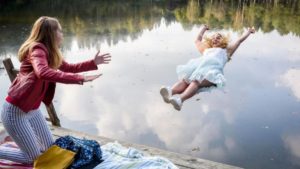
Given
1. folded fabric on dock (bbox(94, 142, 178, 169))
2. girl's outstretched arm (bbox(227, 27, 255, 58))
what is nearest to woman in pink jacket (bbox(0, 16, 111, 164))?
folded fabric on dock (bbox(94, 142, 178, 169))

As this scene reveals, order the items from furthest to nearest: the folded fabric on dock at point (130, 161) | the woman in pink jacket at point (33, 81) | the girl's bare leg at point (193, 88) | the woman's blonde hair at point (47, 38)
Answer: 1. the girl's bare leg at point (193, 88)
2. the folded fabric on dock at point (130, 161)
3. the woman's blonde hair at point (47, 38)
4. the woman in pink jacket at point (33, 81)

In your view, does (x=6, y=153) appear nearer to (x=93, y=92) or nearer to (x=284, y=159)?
(x=284, y=159)

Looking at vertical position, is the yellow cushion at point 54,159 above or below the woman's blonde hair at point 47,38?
below

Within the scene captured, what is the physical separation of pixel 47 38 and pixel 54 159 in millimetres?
1171

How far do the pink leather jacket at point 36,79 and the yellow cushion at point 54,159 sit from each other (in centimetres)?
48

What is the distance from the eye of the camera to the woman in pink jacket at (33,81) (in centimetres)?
355

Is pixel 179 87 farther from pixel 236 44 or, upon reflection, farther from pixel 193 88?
Result: pixel 236 44

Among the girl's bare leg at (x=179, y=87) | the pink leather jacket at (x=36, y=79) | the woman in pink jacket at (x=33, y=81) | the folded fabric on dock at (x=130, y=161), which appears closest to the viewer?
the pink leather jacket at (x=36, y=79)

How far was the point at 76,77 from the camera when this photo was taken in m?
3.40

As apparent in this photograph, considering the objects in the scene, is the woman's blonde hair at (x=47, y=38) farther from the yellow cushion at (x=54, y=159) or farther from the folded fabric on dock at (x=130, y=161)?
the folded fabric on dock at (x=130, y=161)

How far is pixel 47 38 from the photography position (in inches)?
146

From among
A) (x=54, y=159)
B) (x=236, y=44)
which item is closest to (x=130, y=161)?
(x=54, y=159)

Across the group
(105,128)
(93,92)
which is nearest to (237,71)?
(93,92)

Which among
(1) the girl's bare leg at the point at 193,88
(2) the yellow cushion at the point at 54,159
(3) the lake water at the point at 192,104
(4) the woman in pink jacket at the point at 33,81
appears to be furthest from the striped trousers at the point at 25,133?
(3) the lake water at the point at 192,104
